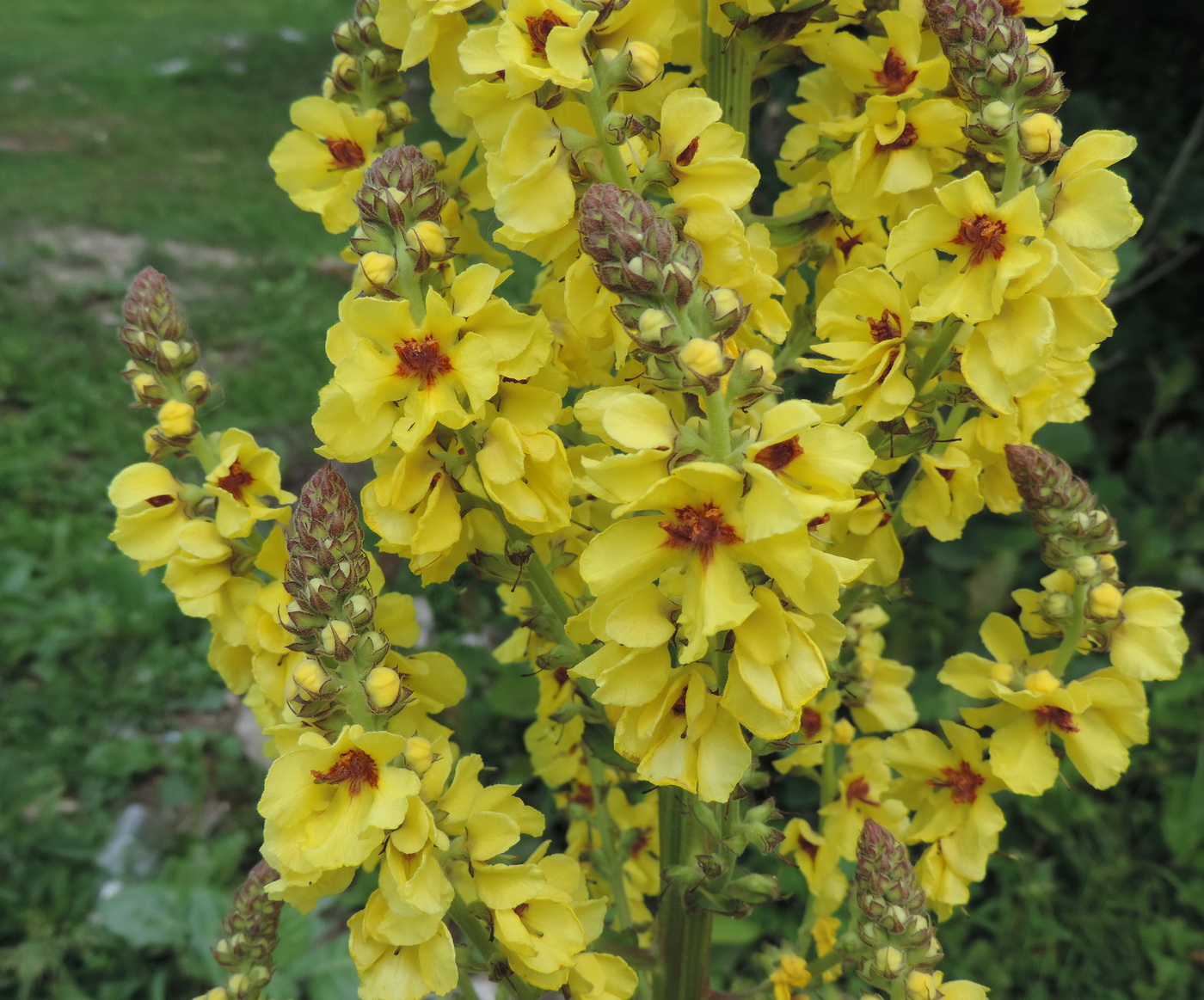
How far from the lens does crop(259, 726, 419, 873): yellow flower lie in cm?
111

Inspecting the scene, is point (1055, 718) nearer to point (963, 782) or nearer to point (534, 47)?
point (963, 782)

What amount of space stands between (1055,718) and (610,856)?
788mm

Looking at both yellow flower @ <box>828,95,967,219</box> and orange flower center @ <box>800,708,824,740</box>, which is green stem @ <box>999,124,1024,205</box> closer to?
yellow flower @ <box>828,95,967,219</box>

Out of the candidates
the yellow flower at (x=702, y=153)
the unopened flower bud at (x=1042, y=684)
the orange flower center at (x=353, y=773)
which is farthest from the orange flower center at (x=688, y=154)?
the unopened flower bud at (x=1042, y=684)

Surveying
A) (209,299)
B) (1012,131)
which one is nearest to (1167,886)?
A: (1012,131)

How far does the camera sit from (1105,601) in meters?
1.46

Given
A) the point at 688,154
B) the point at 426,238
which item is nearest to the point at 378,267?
the point at 426,238

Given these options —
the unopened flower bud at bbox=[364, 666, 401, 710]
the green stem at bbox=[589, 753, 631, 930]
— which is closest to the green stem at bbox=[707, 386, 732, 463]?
the unopened flower bud at bbox=[364, 666, 401, 710]

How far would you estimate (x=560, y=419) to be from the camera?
51.5 inches

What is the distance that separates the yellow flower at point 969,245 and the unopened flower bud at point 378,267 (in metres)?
0.59

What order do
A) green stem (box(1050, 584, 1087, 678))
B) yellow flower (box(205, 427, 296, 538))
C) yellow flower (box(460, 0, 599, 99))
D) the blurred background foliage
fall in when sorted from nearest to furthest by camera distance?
yellow flower (box(460, 0, 599, 99)) < yellow flower (box(205, 427, 296, 538)) < green stem (box(1050, 584, 1087, 678)) < the blurred background foliage

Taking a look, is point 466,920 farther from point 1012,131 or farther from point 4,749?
point 4,749

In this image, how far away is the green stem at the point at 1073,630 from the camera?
4.94 ft

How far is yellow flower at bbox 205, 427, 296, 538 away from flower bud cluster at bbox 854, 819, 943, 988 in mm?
940
